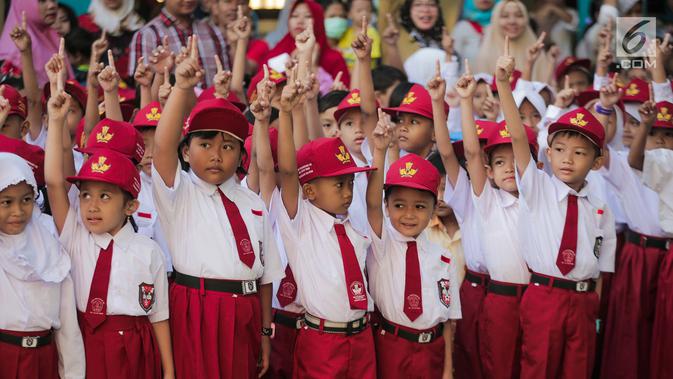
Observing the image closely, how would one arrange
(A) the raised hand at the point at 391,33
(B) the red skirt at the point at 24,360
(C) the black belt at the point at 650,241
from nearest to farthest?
(B) the red skirt at the point at 24,360 < (C) the black belt at the point at 650,241 < (A) the raised hand at the point at 391,33

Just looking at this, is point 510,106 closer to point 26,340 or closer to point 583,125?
point 583,125

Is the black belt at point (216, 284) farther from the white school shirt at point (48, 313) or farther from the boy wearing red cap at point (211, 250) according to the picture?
the white school shirt at point (48, 313)

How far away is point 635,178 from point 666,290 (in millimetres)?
700

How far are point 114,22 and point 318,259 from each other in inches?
152

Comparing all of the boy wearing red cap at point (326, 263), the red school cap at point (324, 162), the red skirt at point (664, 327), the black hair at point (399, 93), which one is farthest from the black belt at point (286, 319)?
the red skirt at point (664, 327)

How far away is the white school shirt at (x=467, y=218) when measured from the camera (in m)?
5.24

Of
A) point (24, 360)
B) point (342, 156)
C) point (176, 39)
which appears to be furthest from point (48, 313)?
point (176, 39)

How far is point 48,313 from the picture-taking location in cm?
403

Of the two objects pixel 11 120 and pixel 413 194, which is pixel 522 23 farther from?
pixel 11 120

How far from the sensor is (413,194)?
475 centimetres

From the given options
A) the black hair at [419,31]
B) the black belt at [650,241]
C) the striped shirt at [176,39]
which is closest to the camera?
the black belt at [650,241]

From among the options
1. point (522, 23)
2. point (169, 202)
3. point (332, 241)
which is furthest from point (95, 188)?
point (522, 23)

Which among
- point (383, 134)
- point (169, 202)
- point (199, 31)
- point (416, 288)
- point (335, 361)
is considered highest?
point (199, 31)

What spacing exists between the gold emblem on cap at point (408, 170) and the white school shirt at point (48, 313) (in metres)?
1.64
